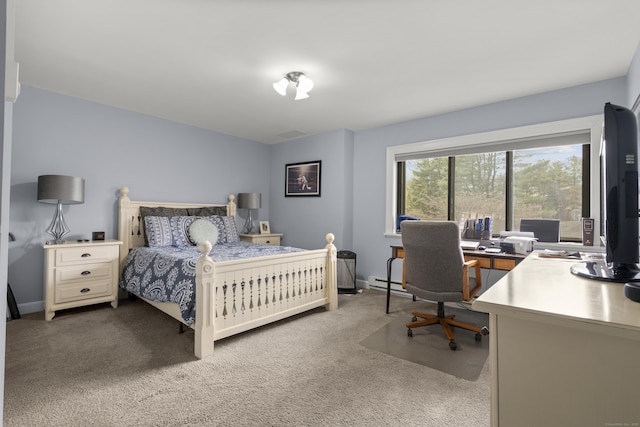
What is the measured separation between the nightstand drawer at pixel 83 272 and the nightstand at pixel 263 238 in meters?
1.78

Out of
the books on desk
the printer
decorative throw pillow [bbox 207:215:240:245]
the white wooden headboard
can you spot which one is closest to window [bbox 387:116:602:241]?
the books on desk

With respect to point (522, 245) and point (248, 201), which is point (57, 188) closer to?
point (248, 201)

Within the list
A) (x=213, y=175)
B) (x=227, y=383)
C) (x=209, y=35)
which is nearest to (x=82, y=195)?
(x=213, y=175)

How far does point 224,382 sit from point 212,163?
338cm

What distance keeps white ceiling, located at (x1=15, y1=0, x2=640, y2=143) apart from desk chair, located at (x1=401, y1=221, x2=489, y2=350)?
4.48ft

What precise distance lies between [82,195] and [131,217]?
Result: 62 cm

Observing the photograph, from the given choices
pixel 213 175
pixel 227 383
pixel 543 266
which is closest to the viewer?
pixel 543 266

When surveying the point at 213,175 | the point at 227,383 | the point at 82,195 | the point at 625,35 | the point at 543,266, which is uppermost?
the point at 625,35

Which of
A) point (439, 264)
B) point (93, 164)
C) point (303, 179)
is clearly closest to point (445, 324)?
point (439, 264)

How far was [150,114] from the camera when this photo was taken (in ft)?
12.6

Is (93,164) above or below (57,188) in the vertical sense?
above

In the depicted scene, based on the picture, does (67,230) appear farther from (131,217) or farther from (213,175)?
(213,175)

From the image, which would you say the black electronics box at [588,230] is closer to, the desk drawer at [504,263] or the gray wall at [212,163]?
the desk drawer at [504,263]

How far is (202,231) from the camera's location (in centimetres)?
367
